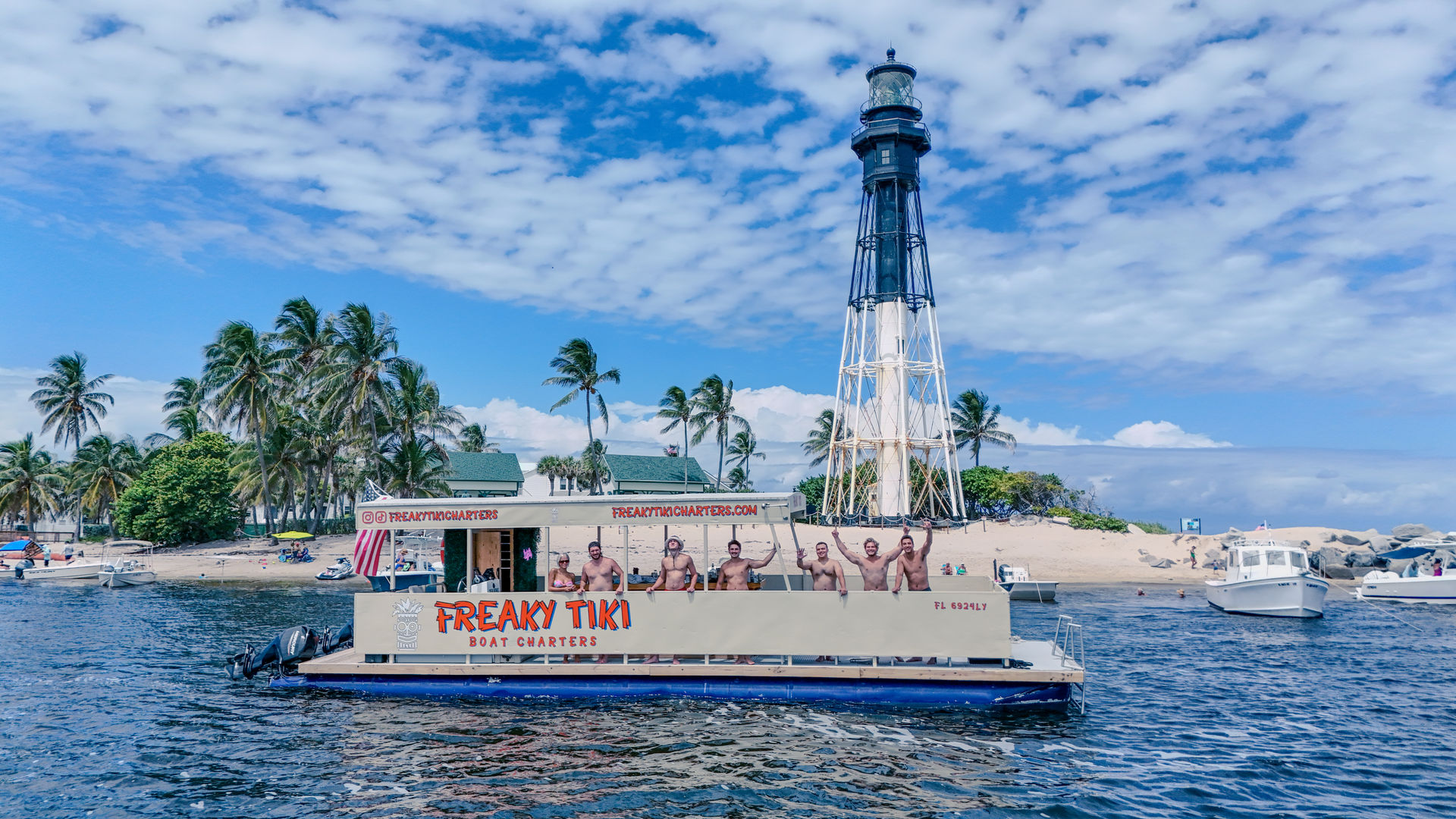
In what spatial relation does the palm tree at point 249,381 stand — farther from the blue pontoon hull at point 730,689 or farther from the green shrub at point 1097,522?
the green shrub at point 1097,522

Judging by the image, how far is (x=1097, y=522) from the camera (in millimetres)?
57062

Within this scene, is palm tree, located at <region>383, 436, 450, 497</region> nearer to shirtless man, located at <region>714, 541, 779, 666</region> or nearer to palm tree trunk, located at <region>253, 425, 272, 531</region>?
palm tree trunk, located at <region>253, 425, 272, 531</region>

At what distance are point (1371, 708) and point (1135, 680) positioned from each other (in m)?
4.02

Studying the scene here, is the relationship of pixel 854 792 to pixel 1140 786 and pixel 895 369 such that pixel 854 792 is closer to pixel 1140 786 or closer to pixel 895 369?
pixel 1140 786

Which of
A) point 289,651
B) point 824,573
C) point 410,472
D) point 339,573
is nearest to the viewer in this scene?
point 824,573

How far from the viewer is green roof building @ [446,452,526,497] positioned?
7162 cm

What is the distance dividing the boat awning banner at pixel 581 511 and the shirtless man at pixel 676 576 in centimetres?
64

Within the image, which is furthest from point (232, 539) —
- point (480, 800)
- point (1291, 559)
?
point (1291, 559)

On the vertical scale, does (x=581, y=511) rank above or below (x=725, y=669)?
above

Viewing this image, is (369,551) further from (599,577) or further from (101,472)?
(101,472)

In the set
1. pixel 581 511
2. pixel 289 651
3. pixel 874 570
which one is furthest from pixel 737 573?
pixel 289 651

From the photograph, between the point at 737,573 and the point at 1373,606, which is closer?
the point at 737,573

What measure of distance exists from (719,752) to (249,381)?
4964cm

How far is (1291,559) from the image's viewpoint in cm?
3122
